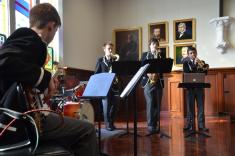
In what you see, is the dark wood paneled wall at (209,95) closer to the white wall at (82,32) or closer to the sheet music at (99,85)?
the white wall at (82,32)

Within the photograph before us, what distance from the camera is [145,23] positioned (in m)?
8.98

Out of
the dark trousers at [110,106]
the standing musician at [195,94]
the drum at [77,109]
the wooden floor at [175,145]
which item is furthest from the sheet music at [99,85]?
the standing musician at [195,94]

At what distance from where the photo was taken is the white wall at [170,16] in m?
8.34

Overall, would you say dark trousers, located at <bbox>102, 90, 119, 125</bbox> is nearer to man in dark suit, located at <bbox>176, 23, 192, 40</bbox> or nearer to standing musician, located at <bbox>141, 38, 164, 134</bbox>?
standing musician, located at <bbox>141, 38, 164, 134</bbox>

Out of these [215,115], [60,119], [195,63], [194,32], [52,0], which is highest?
[52,0]

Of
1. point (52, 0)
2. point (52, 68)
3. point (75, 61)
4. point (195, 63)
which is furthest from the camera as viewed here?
point (75, 61)

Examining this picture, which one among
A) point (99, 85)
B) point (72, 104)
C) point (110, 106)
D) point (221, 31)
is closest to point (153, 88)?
point (110, 106)

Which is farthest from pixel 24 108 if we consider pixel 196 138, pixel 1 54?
pixel 196 138

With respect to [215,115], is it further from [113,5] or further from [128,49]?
[113,5]

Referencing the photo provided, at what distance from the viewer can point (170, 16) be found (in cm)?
873

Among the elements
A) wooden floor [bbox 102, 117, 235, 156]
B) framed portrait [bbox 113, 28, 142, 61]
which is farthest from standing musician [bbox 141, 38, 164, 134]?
framed portrait [bbox 113, 28, 142, 61]

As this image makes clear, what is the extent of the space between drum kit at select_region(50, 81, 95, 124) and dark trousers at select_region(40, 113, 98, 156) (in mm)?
2734

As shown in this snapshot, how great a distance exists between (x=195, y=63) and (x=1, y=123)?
14.8 feet

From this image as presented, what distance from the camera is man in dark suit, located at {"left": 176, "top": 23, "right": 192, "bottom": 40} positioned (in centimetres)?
855
